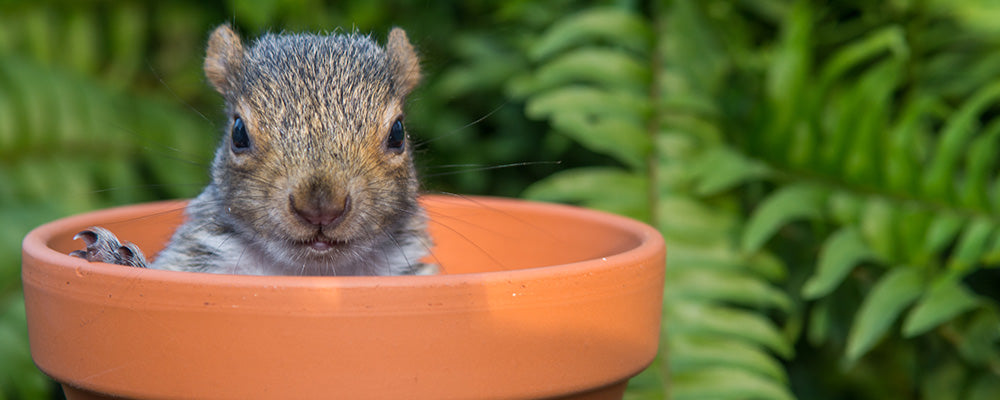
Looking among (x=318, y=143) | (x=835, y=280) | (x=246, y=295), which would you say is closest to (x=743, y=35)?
(x=835, y=280)

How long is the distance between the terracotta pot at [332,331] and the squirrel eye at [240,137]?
0.33 metres

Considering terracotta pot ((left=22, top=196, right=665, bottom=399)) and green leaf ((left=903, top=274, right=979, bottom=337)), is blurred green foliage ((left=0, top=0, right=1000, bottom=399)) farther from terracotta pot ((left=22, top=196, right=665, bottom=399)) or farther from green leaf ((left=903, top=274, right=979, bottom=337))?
terracotta pot ((left=22, top=196, right=665, bottom=399))

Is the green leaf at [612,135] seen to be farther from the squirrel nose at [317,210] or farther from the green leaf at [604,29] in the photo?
the squirrel nose at [317,210]

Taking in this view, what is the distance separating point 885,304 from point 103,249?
1.46 m

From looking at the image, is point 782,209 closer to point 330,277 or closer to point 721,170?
point 721,170

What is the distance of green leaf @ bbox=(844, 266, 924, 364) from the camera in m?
1.85

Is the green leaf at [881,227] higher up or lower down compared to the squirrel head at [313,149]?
lower down

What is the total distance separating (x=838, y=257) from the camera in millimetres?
1896

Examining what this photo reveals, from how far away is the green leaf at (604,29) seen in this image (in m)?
2.05

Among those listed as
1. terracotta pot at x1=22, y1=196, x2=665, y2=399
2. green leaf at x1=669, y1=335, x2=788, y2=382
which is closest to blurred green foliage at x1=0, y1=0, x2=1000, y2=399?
green leaf at x1=669, y1=335, x2=788, y2=382

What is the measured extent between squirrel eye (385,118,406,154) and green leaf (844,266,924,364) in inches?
40.1

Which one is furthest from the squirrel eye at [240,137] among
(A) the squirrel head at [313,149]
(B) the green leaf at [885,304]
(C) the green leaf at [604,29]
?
(B) the green leaf at [885,304]

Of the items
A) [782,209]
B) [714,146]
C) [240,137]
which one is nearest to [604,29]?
[714,146]

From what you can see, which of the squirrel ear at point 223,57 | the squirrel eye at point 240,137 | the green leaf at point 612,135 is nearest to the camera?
the squirrel eye at point 240,137
